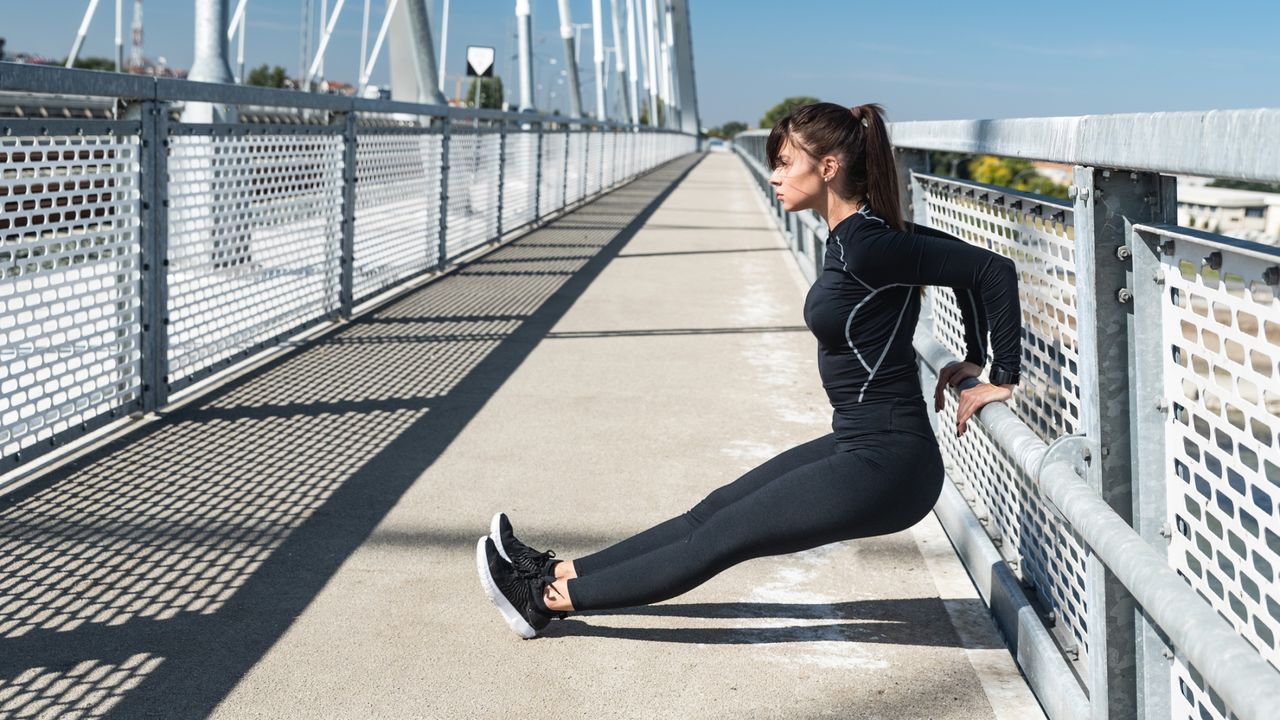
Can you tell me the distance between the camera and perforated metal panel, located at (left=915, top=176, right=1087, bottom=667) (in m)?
3.01

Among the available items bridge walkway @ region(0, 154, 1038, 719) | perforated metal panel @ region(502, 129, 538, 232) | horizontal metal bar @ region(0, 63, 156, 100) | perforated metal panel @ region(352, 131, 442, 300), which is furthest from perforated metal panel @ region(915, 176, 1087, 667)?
perforated metal panel @ region(502, 129, 538, 232)

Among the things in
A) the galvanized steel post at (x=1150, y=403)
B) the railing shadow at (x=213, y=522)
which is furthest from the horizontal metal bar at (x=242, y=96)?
the galvanized steel post at (x=1150, y=403)

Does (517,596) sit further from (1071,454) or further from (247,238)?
(247,238)

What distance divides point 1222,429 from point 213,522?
331 cm

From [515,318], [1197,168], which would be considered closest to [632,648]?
[1197,168]

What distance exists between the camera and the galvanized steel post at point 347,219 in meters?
8.57

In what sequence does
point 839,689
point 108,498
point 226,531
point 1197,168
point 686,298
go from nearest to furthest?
point 1197,168
point 839,689
point 226,531
point 108,498
point 686,298

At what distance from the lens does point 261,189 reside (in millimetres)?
7223

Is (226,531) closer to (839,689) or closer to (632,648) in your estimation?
(632,648)

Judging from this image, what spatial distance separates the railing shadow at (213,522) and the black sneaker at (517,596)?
1.92ft

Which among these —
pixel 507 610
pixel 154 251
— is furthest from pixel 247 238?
pixel 507 610

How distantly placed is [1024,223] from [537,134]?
569 inches

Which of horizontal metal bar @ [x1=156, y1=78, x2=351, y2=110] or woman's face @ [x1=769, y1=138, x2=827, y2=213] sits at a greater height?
horizontal metal bar @ [x1=156, y1=78, x2=351, y2=110]

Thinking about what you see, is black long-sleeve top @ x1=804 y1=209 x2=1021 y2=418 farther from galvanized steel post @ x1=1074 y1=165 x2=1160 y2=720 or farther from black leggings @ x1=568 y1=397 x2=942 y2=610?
galvanized steel post @ x1=1074 y1=165 x2=1160 y2=720
